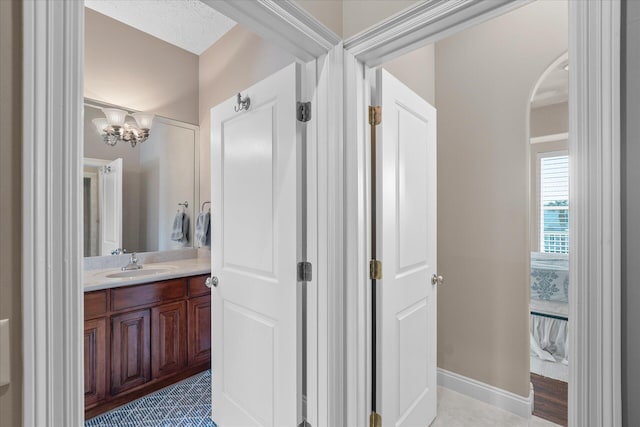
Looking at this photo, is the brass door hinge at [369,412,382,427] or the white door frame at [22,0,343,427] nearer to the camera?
the white door frame at [22,0,343,427]

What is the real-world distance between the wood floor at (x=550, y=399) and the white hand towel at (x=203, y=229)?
108 inches

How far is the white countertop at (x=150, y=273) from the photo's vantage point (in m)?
2.03

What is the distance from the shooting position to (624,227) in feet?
2.50

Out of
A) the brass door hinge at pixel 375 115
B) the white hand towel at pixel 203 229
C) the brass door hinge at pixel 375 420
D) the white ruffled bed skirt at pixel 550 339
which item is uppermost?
the brass door hinge at pixel 375 115

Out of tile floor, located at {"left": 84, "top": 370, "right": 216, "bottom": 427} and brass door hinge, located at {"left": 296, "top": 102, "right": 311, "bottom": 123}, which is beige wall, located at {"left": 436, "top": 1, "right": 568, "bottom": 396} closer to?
brass door hinge, located at {"left": 296, "top": 102, "right": 311, "bottom": 123}

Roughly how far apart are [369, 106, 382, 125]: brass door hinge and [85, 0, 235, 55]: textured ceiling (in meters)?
1.73

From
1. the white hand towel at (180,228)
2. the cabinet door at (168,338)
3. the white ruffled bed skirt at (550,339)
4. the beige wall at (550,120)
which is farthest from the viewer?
the beige wall at (550,120)

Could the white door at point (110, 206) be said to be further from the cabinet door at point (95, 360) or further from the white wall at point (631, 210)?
the white wall at point (631, 210)

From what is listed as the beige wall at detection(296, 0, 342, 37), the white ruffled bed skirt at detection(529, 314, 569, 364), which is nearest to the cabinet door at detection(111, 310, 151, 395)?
the beige wall at detection(296, 0, 342, 37)

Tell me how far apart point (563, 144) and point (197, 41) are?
4.63 m

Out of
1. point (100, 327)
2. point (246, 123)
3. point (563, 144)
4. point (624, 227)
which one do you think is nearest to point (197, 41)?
point (246, 123)

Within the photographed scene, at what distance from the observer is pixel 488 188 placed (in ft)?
7.32

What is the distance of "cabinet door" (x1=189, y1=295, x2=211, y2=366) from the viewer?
98.1 inches

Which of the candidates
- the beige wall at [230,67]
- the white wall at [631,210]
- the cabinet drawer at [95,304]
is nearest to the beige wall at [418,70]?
the beige wall at [230,67]
